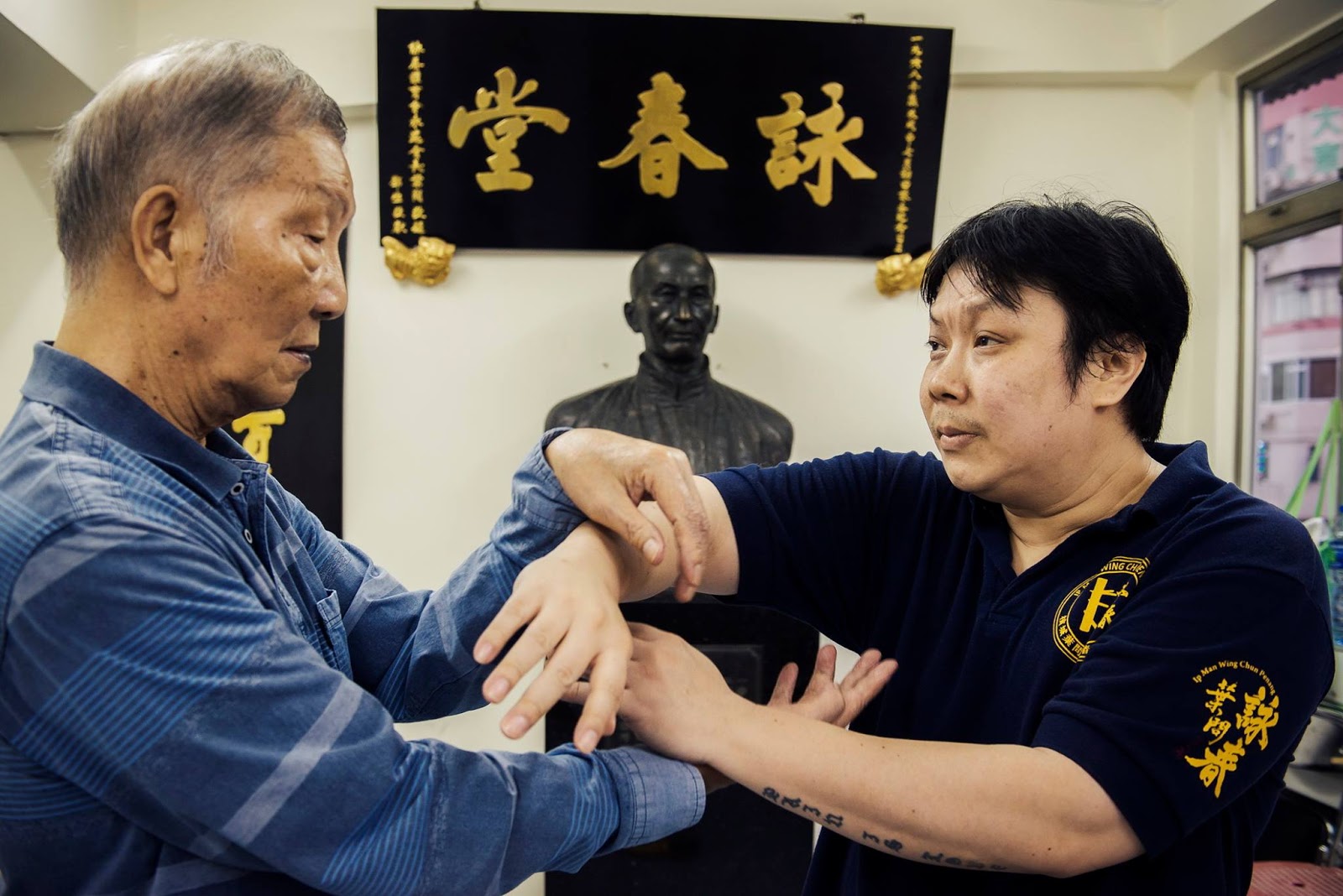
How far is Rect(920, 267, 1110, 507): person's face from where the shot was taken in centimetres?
111

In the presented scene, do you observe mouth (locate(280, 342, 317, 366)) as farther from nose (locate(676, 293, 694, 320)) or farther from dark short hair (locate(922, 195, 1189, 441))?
nose (locate(676, 293, 694, 320))

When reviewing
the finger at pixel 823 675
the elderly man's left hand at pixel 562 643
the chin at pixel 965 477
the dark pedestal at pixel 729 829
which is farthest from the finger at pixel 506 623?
the dark pedestal at pixel 729 829

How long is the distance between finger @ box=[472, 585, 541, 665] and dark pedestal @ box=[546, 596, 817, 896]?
1.80 m

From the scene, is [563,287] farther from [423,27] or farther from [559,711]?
[559,711]

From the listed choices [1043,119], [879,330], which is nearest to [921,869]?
[879,330]

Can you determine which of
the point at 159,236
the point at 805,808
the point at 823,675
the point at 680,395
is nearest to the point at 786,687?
the point at 823,675

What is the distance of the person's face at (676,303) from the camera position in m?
2.91

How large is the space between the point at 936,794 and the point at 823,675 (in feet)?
0.76

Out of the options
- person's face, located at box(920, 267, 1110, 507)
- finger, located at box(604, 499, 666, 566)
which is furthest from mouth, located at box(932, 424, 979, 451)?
finger, located at box(604, 499, 666, 566)

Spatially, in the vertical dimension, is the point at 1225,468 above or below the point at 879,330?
below

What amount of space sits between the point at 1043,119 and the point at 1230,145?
61cm

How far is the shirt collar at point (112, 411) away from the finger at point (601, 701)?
1.24 feet

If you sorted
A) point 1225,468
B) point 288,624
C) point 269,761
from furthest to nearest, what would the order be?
point 1225,468
point 288,624
point 269,761

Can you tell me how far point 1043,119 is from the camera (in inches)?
140
